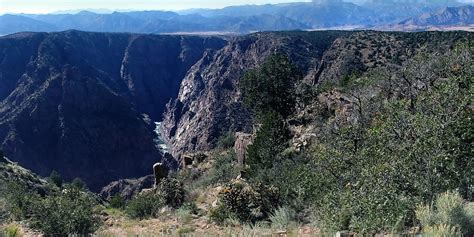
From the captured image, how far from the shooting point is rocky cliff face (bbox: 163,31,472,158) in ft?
253

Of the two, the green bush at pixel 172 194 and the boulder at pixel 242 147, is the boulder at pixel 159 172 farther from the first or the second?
the green bush at pixel 172 194

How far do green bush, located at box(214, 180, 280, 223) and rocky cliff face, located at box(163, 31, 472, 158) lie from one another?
45.3 meters

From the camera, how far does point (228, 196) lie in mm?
16641

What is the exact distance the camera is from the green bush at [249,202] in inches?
632

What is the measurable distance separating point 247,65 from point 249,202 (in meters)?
105

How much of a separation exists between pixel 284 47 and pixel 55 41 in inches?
3616

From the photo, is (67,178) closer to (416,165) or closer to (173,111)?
(173,111)

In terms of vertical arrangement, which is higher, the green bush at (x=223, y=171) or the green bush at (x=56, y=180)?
the green bush at (x=223, y=171)

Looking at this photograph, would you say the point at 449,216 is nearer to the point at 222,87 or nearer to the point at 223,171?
the point at 223,171

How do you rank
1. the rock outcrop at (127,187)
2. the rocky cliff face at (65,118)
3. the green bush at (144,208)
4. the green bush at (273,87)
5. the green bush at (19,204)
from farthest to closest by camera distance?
the rocky cliff face at (65,118), the rock outcrop at (127,187), the green bush at (273,87), the green bush at (144,208), the green bush at (19,204)

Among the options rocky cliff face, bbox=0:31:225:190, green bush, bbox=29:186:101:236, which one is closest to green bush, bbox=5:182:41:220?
green bush, bbox=29:186:101:236

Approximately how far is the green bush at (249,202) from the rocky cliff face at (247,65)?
45270mm

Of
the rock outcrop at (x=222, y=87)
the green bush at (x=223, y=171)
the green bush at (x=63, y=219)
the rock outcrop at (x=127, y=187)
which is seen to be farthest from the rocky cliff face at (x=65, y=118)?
the green bush at (x=63, y=219)

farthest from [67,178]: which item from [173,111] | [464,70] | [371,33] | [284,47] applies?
[464,70]
